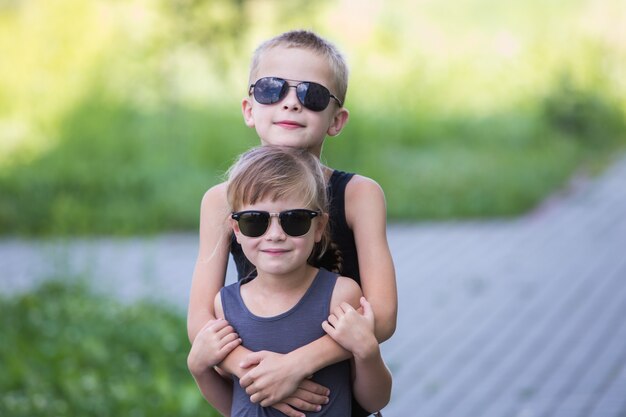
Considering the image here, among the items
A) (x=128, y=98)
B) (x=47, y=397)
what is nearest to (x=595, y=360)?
(x=47, y=397)

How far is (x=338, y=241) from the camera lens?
3010mm

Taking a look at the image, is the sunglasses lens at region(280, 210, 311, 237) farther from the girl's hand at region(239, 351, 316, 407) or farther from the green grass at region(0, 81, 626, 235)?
the green grass at region(0, 81, 626, 235)

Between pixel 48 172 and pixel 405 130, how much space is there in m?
4.61

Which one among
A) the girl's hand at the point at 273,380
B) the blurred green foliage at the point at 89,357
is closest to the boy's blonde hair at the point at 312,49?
the girl's hand at the point at 273,380

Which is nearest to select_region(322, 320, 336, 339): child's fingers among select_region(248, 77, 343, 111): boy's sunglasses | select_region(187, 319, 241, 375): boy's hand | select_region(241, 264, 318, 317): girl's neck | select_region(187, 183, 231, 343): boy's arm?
select_region(241, 264, 318, 317): girl's neck

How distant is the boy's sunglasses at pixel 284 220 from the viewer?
2.77 m

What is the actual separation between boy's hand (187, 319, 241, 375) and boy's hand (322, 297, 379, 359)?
9.8 inches

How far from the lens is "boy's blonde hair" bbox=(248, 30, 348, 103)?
295 cm

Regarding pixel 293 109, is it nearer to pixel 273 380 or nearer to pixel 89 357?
pixel 273 380

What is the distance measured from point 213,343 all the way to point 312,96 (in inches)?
27.4

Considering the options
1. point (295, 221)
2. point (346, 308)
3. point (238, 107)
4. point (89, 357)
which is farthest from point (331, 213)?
point (238, 107)

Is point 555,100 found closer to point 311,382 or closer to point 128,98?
point 128,98

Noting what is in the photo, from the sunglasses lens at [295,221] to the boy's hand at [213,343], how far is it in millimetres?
299

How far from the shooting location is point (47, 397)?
5.90 meters
